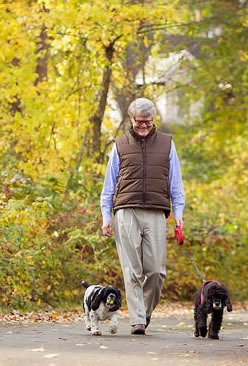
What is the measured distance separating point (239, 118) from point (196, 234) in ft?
28.2

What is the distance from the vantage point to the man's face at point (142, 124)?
29.7 ft

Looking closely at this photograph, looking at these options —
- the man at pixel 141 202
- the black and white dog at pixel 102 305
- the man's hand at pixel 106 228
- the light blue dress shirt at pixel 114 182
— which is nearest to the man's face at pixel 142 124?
the man at pixel 141 202

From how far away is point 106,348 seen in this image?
7570 millimetres

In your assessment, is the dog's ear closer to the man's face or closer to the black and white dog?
the black and white dog

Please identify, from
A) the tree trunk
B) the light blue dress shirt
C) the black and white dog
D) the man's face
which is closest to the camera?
the black and white dog

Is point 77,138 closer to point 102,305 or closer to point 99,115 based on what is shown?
point 99,115

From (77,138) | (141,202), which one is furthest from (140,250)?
(77,138)

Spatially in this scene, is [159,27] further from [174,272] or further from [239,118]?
[239,118]

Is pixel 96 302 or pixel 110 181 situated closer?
pixel 96 302

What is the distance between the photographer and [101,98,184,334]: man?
899 cm

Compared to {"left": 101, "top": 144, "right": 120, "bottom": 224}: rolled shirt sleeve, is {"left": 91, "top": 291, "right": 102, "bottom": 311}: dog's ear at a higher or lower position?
lower

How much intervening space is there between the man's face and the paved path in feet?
6.65

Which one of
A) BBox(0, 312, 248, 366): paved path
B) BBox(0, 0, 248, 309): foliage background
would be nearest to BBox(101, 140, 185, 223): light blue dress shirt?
BBox(0, 312, 248, 366): paved path

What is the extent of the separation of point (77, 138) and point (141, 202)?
348 inches
